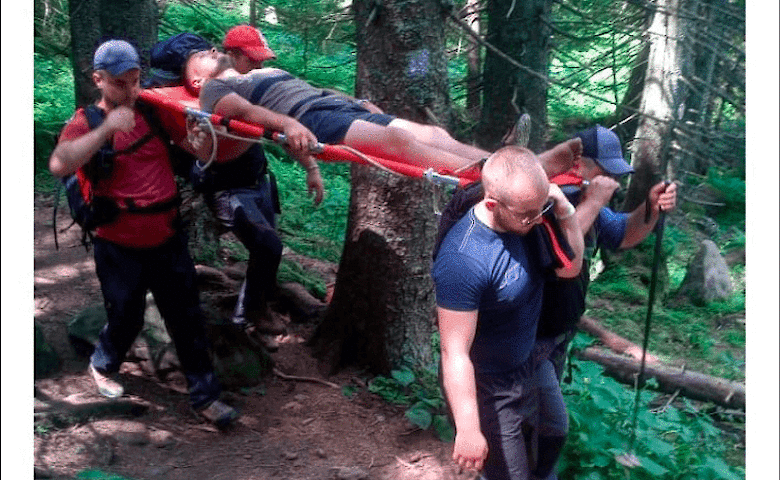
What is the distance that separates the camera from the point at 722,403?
5.83 m

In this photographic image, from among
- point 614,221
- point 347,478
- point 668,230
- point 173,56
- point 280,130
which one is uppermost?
point 173,56

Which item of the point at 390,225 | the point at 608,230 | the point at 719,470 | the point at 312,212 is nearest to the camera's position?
the point at 608,230

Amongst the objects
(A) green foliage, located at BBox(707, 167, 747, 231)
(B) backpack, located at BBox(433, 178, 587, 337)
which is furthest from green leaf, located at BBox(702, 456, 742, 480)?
(A) green foliage, located at BBox(707, 167, 747, 231)

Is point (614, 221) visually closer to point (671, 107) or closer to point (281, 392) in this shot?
point (281, 392)

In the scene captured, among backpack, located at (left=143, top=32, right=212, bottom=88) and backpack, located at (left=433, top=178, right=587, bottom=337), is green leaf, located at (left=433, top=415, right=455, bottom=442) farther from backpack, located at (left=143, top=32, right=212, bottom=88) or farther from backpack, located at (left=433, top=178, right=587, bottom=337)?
backpack, located at (left=143, top=32, right=212, bottom=88)

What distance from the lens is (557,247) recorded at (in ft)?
9.91

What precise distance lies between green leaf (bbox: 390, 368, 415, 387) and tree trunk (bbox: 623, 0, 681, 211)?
3.45 meters

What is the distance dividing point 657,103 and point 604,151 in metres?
5.38

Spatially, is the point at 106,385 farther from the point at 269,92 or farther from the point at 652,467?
the point at 652,467

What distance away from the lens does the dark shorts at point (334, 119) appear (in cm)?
374

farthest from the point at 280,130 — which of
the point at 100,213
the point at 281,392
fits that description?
the point at 281,392

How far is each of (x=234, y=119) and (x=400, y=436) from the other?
2086 mm

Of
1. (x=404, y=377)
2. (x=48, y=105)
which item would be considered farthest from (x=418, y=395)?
(x=48, y=105)

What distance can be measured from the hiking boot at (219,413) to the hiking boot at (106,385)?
505 millimetres
